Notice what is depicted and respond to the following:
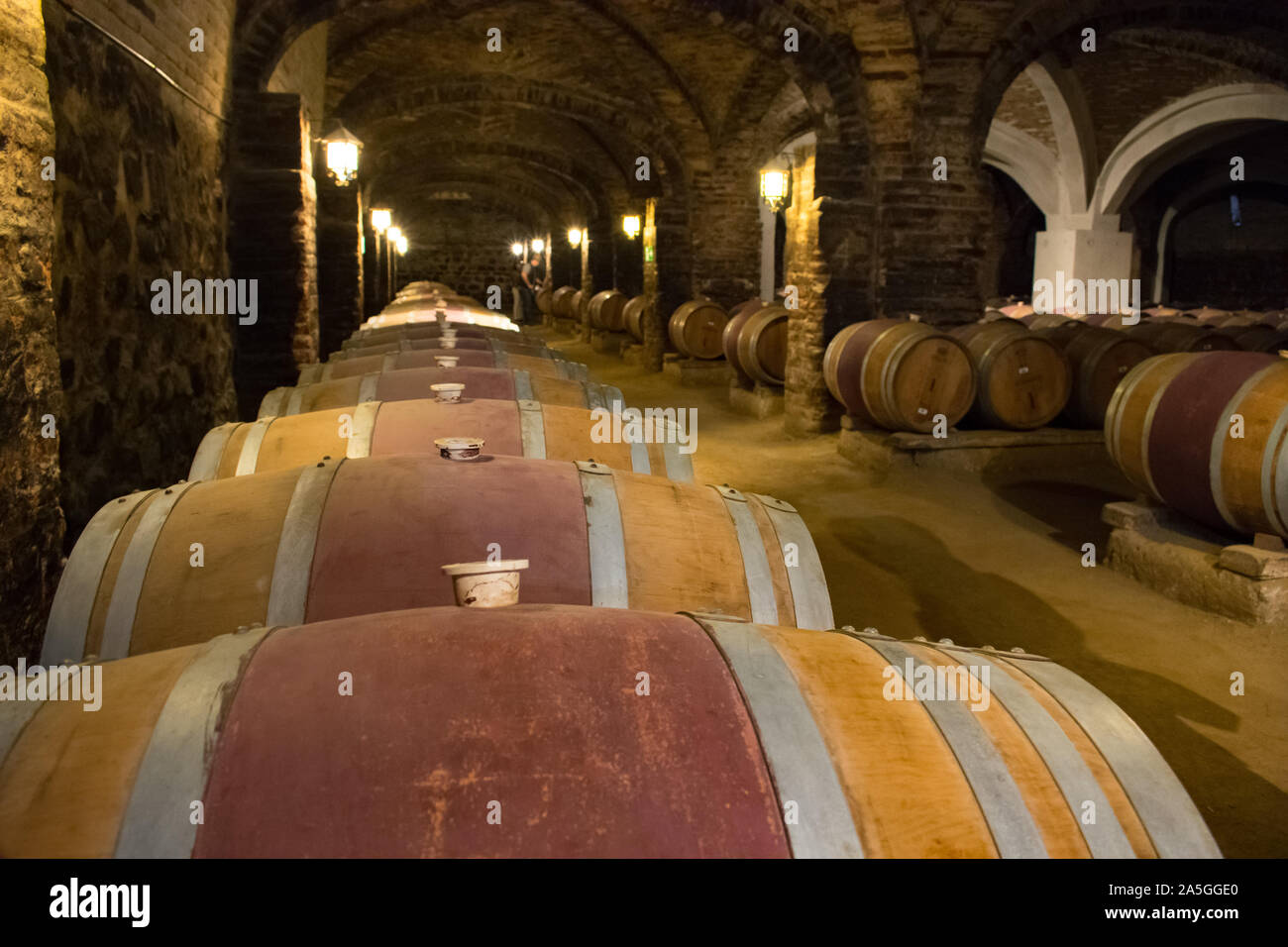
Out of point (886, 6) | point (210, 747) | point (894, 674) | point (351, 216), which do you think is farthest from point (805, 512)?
point (351, 216)

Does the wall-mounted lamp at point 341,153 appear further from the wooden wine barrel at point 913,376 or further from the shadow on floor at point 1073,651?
the shadow on floor at point 1073,651

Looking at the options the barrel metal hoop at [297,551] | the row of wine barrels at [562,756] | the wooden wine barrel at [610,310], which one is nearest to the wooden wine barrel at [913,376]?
the barrel metal hoop at [297,551]

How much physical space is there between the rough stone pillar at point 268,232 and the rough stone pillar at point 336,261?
4.41 metres

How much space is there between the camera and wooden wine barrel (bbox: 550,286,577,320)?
24.7 meters

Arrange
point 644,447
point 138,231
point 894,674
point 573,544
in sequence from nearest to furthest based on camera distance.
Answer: point 894,674
point 573,544
point 644,447
point 138,231

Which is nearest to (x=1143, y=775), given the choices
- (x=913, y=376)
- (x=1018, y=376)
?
(x=913, y=376)

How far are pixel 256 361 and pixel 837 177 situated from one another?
5605 mm

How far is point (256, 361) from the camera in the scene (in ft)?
24.6

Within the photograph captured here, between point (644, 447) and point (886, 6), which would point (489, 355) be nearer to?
point (644, 447)

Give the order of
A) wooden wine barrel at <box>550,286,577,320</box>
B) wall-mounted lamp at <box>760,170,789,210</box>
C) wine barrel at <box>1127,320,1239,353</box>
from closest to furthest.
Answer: wine barrel at <box>1127,320,1239,353</box> < wall-mounted lamp at <box>760,170,789,210</box> < wooden wine barrel at <box>550,286,577,320</box>

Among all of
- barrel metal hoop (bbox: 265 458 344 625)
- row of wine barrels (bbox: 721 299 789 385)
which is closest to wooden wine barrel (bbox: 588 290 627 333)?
row of wine barrels (bbox: 721 299 789 385)

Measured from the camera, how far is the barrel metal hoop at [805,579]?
2.22m

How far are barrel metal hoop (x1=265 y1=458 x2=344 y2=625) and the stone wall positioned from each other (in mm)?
2214

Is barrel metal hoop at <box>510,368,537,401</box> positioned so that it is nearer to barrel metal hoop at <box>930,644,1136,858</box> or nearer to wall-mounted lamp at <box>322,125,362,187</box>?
barrel metal hoop at <box>930,644,1136,858</box>
